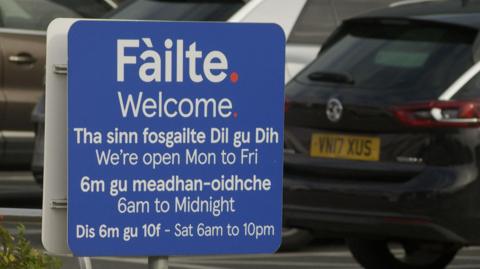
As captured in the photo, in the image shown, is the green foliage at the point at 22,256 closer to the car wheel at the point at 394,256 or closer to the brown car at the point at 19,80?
the car wheel at the point at 394,256

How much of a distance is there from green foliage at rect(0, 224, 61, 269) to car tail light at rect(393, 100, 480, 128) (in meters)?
3.81

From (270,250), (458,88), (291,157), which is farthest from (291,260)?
(270,250)

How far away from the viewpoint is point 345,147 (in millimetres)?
8977

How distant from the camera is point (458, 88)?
349 inches

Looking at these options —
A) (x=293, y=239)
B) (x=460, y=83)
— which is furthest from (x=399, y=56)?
(x=293, y=239)

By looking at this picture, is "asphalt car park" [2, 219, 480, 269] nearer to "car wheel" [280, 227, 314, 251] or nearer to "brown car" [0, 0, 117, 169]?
"car wheel" [280, 227, 314, 251]

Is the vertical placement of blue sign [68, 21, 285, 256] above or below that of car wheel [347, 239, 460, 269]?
above

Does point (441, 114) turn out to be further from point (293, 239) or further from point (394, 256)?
point (293, 239)

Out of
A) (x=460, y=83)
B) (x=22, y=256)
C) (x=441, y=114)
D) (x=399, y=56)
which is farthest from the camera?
(x=399, y=56)

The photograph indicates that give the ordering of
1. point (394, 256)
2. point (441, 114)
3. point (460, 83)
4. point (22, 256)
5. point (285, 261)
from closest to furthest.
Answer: point (22, 256)
point (441, 114)
point (460, 83)
point (394, 256)
point (285, 261)

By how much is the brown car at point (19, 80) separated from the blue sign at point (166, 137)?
951cm

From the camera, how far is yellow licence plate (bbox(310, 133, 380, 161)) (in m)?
8.84

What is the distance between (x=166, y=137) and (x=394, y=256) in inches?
A: 243

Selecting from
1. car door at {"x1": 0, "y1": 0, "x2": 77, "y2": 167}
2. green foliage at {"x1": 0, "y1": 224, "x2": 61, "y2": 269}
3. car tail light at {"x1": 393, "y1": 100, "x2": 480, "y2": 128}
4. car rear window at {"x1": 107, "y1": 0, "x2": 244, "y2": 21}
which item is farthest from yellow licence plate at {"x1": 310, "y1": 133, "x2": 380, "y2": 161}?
car door at {"x1": 0, "y1": 0, "x2": 77, "y2": 167}
